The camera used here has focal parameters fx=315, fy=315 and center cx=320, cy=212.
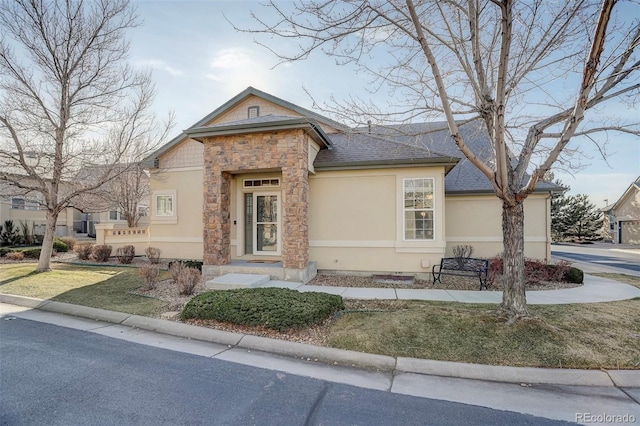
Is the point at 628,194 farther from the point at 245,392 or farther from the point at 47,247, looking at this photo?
the point at 47,247

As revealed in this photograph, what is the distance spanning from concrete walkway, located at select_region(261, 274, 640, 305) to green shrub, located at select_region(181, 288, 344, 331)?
1.78 metres

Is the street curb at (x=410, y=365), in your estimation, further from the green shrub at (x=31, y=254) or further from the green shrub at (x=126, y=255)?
the green shrub at (x=31, y=254)

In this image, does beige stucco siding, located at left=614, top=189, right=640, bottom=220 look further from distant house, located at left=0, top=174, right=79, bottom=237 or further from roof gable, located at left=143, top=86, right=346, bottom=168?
distant house, located at left=0, top=174, right=79, bottom=237

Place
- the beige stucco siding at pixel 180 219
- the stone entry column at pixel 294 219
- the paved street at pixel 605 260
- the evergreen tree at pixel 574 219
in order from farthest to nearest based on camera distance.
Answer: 1. the evergreen tree at pixel 574 219
2. the paved street at pixel 605 260
3. the beige stucco siding at pixel 180 219
4. the stone entry column at pixel 294 219

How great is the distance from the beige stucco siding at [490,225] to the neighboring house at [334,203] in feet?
0.12

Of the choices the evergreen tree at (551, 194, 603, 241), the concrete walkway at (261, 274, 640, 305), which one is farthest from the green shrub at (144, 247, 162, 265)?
the evergreen tree at (551, 194, 603, 241)

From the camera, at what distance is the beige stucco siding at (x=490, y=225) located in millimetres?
12367

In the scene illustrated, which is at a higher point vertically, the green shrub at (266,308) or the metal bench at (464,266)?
the metal bench at (464,266)

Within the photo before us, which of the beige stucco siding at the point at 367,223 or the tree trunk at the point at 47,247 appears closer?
the beige stucco siding at the point at 367,223

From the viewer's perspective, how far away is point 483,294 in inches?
314

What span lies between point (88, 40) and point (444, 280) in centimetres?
1436

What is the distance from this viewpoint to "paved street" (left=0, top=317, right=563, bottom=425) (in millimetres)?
3160

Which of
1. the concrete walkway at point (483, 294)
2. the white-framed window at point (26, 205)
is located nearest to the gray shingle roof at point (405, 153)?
the concrete walkway at point (483, 294)

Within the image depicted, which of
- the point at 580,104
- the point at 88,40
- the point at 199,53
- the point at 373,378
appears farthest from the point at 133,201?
the point at 580,104
